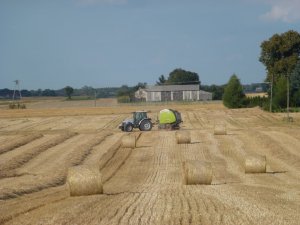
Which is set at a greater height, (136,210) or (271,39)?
(271,39)

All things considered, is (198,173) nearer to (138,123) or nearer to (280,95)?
(138,123)

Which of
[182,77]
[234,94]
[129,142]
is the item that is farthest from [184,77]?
[129,142]

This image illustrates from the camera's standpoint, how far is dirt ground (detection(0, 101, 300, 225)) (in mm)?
10695

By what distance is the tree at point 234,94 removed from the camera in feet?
267

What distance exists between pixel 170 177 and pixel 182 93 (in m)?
113

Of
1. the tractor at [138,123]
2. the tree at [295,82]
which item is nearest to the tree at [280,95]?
the tree at [295,82]

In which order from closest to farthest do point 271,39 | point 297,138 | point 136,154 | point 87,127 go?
point 136,154
point 297,138
point 87,127
point 271,39

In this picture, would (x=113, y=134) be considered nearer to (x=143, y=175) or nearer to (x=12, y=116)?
(x=143, y=175)

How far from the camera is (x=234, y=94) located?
3219 inches

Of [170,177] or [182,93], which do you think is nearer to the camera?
[170,177]

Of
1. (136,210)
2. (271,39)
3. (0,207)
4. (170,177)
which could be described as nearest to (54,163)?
(170,177)

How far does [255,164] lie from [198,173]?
4703mm

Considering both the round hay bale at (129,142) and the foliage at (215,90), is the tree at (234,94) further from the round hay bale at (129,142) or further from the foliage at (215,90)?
the round hay bale at (129,142)

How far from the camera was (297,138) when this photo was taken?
3412 centimetres
